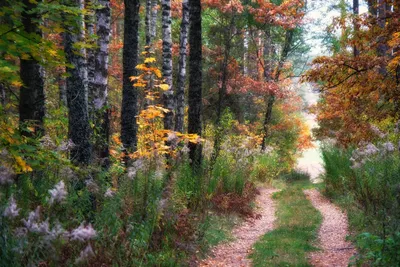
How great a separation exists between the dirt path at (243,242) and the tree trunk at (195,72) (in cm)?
183

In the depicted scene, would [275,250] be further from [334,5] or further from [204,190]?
[334,5]

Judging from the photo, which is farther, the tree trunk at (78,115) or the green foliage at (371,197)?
the tree trunk at (78,115)

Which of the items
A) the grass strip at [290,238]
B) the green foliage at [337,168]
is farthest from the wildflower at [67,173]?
the green foliage at [337,168]

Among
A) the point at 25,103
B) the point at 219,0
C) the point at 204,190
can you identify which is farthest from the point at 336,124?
the point at 25,103

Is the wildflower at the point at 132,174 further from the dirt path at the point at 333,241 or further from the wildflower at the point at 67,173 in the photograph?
the dirt path at the point at 333,241

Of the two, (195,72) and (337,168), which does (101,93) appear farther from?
(337,168)

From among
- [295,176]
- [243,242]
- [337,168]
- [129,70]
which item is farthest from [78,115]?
[295,176]

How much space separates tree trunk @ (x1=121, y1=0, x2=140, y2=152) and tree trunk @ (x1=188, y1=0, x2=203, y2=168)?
1.21m

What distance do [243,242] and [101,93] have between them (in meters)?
4.52

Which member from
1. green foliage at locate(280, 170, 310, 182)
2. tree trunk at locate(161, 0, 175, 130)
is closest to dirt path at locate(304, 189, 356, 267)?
tree trunk at locate(161, 0, 175, 130)

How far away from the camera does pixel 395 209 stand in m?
5.36

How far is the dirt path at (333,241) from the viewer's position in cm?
626

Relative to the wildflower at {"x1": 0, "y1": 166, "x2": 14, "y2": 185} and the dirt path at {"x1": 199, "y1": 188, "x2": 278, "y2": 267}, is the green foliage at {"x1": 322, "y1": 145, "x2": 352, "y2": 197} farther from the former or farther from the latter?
the wildflower at {"x1": 0, "y1": 166, "x2": 14, "y2": 185}

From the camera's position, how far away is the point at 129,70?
322 inches
